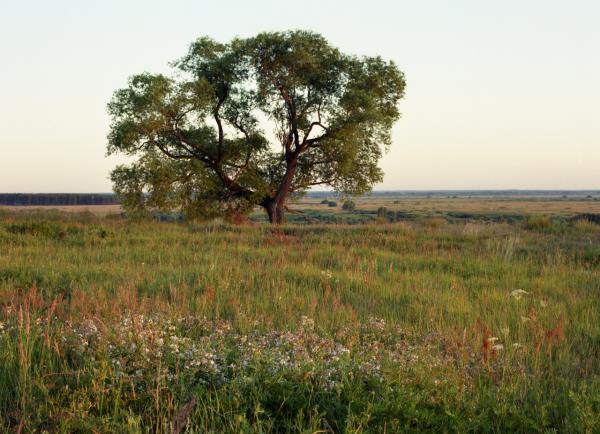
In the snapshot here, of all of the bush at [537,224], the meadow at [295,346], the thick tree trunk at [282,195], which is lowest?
the meadow at [295,346]

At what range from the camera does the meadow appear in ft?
13.1

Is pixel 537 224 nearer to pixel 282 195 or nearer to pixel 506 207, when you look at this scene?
pixel 282 195

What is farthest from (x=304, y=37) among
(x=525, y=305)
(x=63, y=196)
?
(x=63, y=196)

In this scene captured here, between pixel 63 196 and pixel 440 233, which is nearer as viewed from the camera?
pixel 440 233

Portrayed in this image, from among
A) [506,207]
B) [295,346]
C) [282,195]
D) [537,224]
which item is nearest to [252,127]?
[282,195]

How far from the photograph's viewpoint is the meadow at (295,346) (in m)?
3.98

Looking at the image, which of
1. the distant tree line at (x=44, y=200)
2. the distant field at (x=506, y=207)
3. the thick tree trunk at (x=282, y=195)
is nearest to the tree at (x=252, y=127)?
the thick tree trunk at (x=282, y=195)

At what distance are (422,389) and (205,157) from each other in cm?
2599

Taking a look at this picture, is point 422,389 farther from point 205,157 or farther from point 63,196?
point 63,196

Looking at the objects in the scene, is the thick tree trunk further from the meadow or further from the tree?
the meadow

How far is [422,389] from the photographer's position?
14.7 feet

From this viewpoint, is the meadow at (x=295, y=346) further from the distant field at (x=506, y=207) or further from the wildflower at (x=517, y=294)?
the distant field at (x=506, y=207)

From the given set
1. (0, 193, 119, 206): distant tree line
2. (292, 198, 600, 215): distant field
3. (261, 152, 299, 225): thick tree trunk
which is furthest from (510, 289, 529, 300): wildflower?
(0, 193, 119, 206): distant tree line

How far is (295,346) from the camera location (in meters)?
4.94
